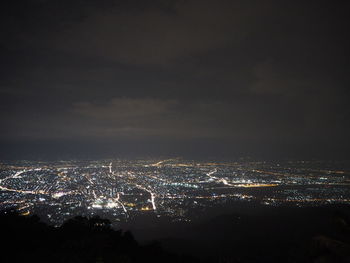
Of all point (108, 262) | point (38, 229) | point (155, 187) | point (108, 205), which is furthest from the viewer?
point (155, 187)

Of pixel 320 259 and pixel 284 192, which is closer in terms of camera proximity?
pixel 320 259

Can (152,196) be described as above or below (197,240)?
below

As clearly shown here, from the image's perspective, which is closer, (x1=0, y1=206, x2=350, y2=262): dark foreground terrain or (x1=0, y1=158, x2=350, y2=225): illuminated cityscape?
(x1=0, y1=206, x2=350, y2=262): dark foreground terrain

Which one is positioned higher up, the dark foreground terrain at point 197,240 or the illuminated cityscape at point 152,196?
the dark foreground terrain at point 197,240

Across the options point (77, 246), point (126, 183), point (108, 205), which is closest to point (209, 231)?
point (108, 205)

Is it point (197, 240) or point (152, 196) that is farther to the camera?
point (152, 196)

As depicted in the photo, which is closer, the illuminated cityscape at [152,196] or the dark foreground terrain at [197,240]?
the dark foreground terrain at [197,240]

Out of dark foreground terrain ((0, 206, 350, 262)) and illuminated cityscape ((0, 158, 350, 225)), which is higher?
dark foreground terrain ((0, 206, 350, 262))

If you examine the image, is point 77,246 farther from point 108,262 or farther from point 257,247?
point 257,247
